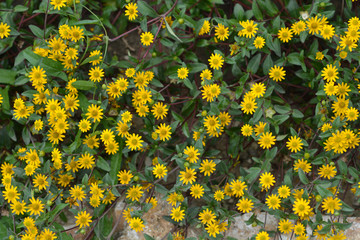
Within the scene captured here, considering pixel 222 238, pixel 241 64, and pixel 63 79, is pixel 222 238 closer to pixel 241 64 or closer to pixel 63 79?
pixel 241 64

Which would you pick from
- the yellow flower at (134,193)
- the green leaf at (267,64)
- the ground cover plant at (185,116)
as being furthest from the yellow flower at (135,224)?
the green leaf at (267,64)

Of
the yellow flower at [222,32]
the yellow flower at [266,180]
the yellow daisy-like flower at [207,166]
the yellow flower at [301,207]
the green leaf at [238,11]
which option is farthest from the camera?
the green leaf at [238,11]

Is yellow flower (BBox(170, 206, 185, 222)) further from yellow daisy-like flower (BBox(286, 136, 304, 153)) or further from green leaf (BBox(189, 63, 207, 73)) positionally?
green leaf (BBox(189, 63, 207, 73))

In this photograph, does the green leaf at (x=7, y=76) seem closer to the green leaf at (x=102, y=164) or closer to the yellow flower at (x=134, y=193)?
the green leaf at (x=102, y=164)

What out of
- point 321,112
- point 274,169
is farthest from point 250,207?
point 321,112

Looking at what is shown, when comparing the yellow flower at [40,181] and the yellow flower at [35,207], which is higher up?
the yellow flower at [40,181]

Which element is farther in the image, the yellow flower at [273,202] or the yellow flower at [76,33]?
the yellow flower at [76,33]

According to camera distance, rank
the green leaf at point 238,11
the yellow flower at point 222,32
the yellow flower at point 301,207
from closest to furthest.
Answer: the yellow flower at point 301,207 < the yellow flower at point 222,32 < the green leaf at point 238,11
